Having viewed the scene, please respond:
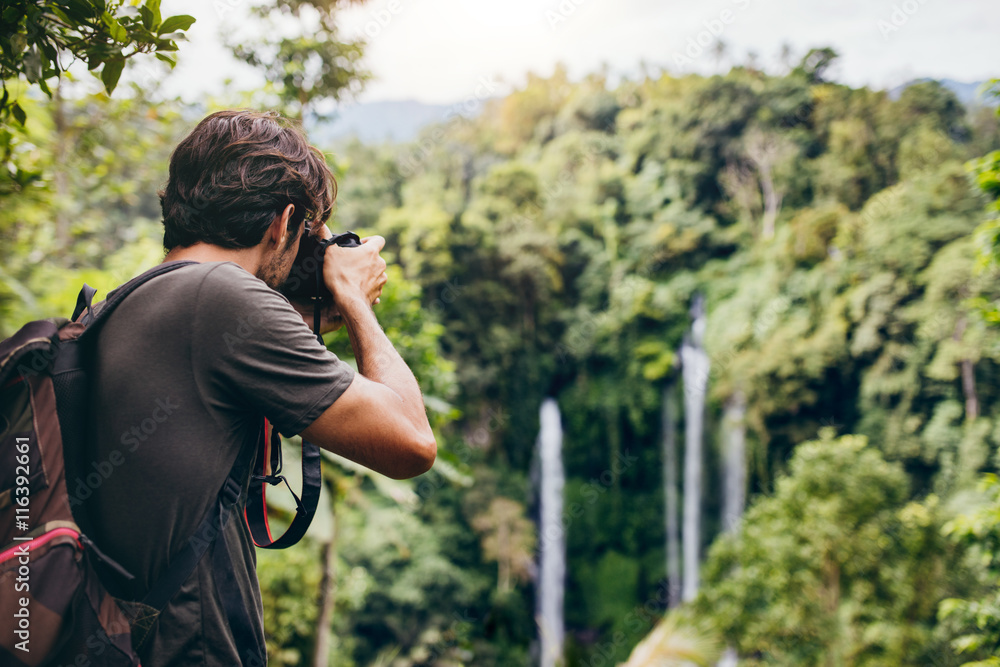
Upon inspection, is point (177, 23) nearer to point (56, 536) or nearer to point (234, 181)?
point (234, 181)

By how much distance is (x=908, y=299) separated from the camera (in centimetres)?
1026

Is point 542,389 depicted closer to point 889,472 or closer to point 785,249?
point 785,249

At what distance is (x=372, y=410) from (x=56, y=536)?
1.33ft

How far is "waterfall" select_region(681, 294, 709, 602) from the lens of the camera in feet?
45.1

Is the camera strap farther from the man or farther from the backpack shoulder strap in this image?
the backpack shoulder strap

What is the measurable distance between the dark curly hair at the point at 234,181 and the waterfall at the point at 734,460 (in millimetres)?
13029

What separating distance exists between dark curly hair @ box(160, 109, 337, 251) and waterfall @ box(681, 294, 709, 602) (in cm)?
1387

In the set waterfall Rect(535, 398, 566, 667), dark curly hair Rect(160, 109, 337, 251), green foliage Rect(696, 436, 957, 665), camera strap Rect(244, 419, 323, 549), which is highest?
dark curly hair Rect(160, 109, 337, 251)

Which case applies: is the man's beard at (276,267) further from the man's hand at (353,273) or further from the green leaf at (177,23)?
the green leaf at (177,23)

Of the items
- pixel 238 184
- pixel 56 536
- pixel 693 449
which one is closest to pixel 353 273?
pixel 238 184

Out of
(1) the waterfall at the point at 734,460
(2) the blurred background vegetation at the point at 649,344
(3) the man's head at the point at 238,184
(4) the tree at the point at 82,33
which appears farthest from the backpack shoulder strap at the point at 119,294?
(1) the waterfall at the point at 734,460

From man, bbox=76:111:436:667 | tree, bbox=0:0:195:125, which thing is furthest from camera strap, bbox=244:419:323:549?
tree, bbox=0:0:195:125

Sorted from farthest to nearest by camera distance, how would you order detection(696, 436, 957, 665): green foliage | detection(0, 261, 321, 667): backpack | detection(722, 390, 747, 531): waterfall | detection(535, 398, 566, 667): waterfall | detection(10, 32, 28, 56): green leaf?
1. detection(535, 398, 566, 667): waterfall
2. detection(722, 390, 747, 531): waterfall
3. detection(696, 436, 957, 665): green foliage
4. detection(10, 32, 28, 56): green leaf
5. detection(0, 261, 321, 667): backpack

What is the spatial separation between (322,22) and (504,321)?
10725 mm
